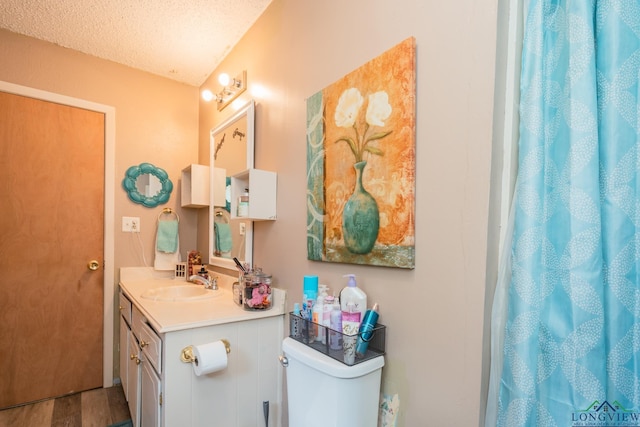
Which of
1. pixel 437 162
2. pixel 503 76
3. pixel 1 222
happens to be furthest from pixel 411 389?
pixel 1 222

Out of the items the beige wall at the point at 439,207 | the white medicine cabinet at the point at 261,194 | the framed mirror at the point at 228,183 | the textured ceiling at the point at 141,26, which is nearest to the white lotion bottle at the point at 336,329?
the beige wall at the point at 439,207

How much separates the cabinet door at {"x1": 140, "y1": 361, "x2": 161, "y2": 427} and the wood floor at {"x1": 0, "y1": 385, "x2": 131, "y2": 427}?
23.1 inches

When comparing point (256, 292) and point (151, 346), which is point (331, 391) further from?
point (151, 346)

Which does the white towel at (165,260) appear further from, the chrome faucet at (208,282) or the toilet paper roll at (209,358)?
the toilet paper roll at (209,358)

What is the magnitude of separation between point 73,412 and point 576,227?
271 centimetres

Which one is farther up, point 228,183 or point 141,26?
point 141,26

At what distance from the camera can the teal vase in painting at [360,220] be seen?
1.08 meters

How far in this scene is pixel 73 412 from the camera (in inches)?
76.9

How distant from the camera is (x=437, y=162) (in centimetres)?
90

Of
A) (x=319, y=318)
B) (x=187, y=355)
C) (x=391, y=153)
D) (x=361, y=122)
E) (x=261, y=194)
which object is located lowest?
(x=187, y=355)

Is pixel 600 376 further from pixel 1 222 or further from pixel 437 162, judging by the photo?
pixel 1 222

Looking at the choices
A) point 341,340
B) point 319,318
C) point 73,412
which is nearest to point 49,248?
point 73,412

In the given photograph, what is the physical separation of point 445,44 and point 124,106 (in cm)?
237

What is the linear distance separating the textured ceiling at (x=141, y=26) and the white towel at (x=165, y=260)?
1.40 metres
